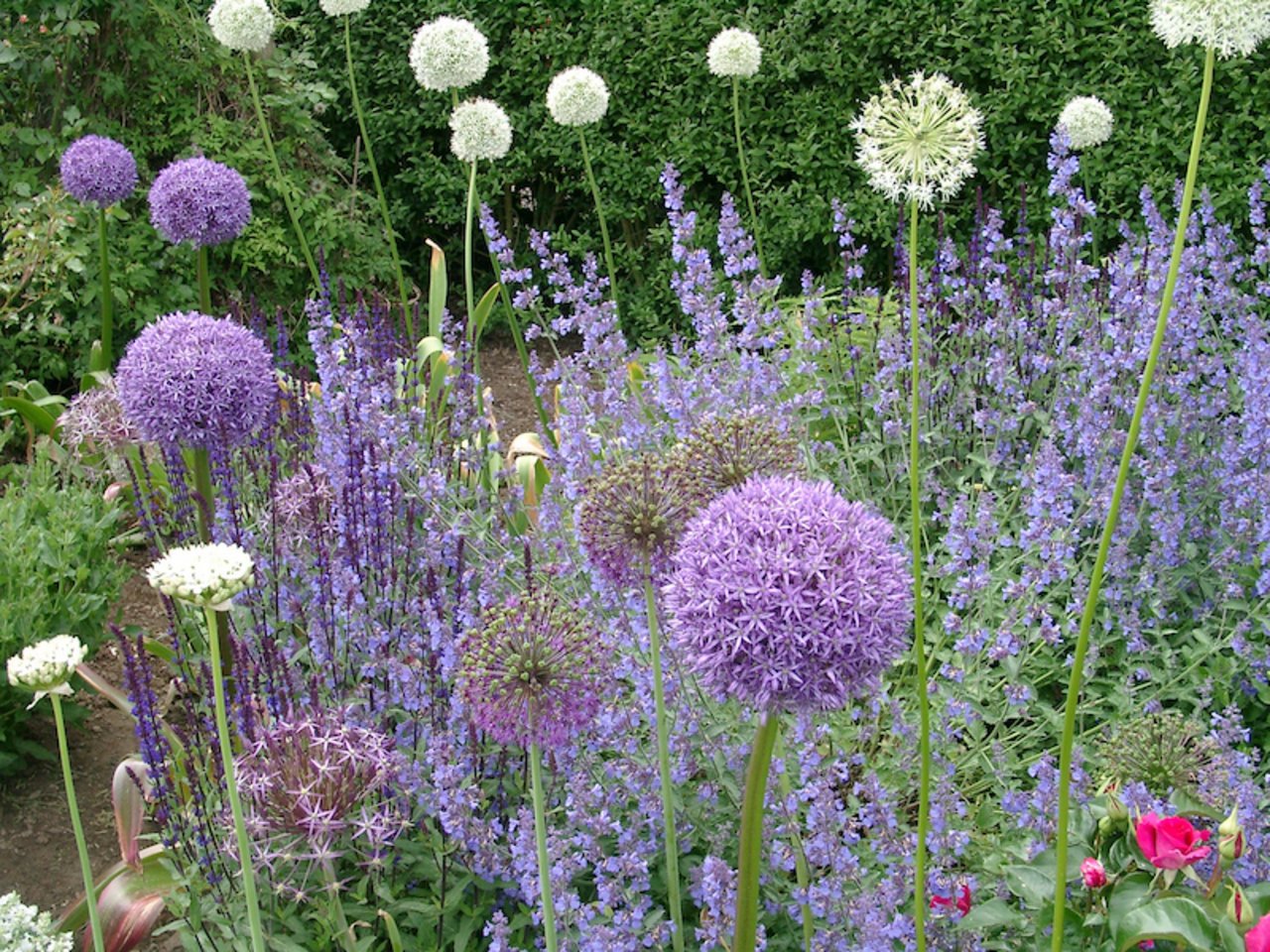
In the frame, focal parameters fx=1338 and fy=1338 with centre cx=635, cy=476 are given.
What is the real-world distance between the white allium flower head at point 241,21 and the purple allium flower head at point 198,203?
70 centimetres

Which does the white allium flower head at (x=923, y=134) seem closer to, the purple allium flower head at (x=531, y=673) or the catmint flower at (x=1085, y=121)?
the purple allium flower head at (x=531, y=673)

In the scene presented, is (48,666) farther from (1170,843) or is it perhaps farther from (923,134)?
(1170,843)

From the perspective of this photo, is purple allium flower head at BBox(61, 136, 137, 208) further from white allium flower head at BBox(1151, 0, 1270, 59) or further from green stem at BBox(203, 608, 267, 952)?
white allium flower head at BBox(1151, 0, 1270, 59)

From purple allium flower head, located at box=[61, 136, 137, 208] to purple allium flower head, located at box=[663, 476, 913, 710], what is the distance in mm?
3673

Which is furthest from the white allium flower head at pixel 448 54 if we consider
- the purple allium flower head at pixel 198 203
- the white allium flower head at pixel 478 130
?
the purple allium flower head at pixel 198 203

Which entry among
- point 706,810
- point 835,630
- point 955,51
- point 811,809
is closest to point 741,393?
point 706,810

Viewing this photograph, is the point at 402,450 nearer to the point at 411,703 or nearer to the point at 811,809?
the point at 411,703

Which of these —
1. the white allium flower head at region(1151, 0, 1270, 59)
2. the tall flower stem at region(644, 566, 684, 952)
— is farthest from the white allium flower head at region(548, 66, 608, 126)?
the white allium flower head at region(1151, 0, 1270, 59)

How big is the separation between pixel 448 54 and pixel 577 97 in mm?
493

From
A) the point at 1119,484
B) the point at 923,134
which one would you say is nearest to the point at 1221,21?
the point at 923,134

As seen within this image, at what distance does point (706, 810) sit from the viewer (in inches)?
103

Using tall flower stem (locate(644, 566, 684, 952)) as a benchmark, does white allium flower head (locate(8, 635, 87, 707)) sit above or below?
above

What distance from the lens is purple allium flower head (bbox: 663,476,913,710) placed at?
64.2 inches

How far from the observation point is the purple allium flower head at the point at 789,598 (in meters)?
1.63
